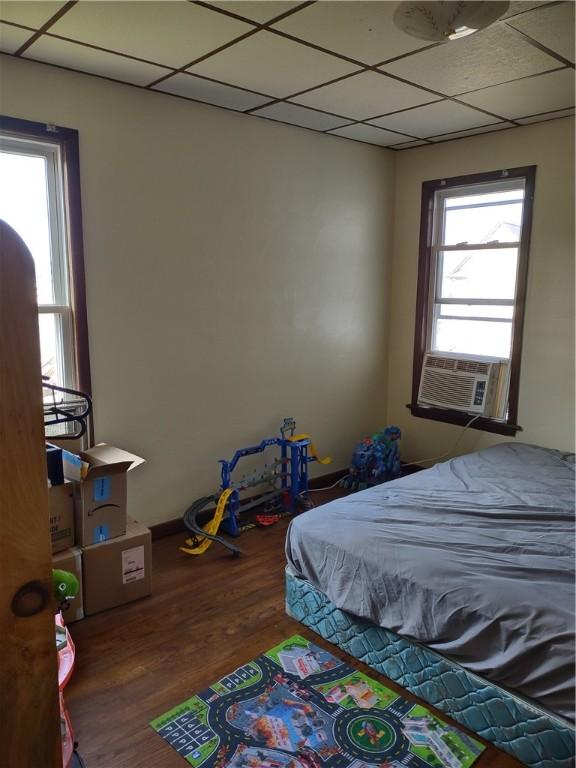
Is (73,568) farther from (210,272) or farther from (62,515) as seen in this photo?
(210,272)

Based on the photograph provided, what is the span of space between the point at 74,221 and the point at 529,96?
8.23 feet

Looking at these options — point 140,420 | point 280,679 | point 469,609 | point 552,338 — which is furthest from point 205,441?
point 552,338

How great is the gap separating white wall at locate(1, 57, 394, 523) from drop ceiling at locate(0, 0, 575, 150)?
23cm

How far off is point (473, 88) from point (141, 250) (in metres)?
1.95

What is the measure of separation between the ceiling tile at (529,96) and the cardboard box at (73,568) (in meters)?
3.07

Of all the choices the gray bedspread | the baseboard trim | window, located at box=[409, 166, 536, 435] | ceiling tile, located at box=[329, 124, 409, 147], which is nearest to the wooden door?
the gray bedspread

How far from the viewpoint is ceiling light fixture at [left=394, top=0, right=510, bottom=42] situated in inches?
78.2

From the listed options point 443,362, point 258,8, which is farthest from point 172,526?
point 258,8

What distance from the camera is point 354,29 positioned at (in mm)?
2232

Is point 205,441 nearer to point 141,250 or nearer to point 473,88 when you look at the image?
point 141,250

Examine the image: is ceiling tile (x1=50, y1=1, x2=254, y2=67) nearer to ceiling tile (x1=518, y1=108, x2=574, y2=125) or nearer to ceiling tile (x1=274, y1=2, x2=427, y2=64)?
ceiling tile (x1=274, y1=2, x2=427, y2=64)

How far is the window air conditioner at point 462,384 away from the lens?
3.94 metres

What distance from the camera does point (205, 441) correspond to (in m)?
3.55

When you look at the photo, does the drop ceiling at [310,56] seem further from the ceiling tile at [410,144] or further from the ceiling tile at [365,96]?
the ceiling tile at [410,144]
